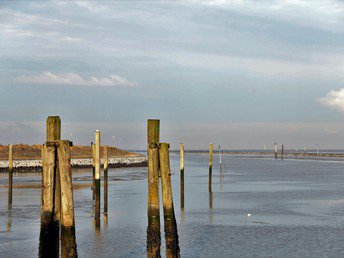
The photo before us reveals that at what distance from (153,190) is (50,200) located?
352cm

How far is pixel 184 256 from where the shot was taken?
20.1 metres

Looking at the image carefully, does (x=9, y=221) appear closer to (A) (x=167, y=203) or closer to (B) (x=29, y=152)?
(A) (x=167, y=203)

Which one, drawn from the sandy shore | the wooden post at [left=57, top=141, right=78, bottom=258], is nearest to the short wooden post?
the wooden post at [left=57, top=141, right=78, bottom=258]

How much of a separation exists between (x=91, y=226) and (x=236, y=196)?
60.1 ft

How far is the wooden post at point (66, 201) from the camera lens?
46.5 ft

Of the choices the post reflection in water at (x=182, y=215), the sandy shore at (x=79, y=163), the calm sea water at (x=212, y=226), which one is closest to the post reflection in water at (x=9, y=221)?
the calm sea water at (x=212, y=226)

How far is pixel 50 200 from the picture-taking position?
14.2 meters

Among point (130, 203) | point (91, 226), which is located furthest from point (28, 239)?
point (130, 203)

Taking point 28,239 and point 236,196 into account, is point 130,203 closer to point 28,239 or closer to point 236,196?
point 236,196

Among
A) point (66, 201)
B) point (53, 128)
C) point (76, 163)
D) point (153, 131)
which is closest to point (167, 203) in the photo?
point (153, 131)

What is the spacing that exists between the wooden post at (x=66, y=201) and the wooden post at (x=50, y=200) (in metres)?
0.18

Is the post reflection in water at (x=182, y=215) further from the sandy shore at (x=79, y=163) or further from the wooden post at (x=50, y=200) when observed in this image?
the sandy shore at (x=79, y=163)

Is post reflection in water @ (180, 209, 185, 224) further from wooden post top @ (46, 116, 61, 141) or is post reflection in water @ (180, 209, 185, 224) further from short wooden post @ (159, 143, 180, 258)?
wooden post top @ (46, 116, 61, 141)

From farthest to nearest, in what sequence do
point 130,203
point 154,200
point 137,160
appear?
1. point 137,160
2. point 130,203
3. point 154,200
